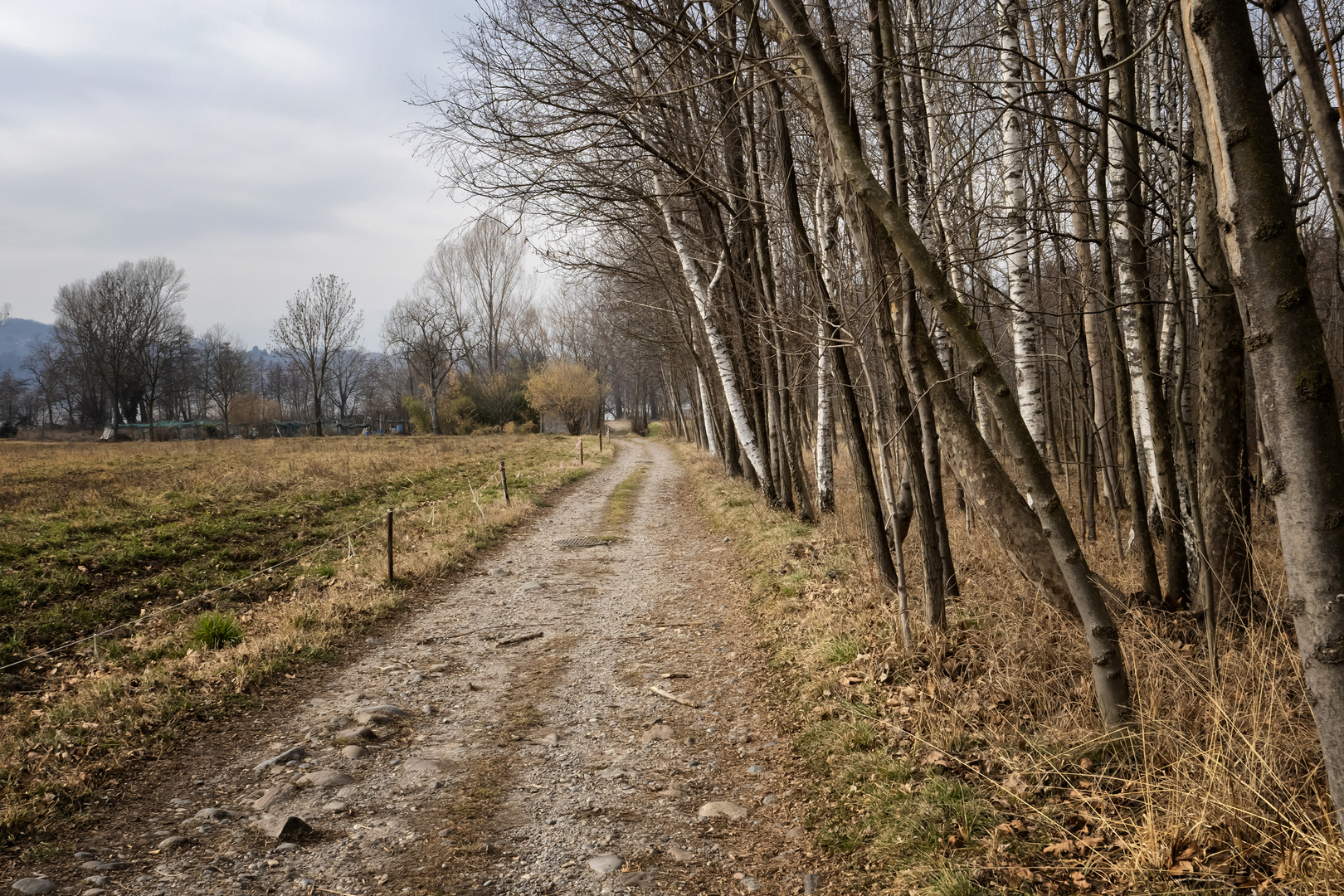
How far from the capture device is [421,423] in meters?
57.9

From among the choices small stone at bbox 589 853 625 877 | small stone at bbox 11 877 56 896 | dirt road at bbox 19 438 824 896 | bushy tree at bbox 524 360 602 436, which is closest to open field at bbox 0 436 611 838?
small stone at bbox 11 877 56 896

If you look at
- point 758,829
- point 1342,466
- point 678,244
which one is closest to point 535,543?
point 678,244

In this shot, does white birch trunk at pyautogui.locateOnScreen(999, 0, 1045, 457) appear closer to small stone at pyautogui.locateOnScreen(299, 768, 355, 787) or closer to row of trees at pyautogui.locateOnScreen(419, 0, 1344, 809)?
row of trees at pyautogui.locateOnScreen(419, 0, 1344, 809)

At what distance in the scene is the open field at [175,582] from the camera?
5.07 metres

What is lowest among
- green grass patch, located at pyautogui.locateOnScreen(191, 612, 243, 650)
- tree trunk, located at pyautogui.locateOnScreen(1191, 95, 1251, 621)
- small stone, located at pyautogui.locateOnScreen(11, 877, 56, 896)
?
small stone, located at pyautogui.locateOnScreen(11, 877, 56, 896)

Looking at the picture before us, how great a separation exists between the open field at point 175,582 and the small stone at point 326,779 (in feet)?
3.84

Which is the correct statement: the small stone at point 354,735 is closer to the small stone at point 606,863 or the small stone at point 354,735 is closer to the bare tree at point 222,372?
the small stone at point 606,863

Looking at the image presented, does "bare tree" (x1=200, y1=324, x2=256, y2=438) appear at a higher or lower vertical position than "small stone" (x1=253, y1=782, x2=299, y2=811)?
higher

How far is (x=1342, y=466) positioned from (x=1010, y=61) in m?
6.09

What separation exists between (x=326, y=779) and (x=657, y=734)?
208cm

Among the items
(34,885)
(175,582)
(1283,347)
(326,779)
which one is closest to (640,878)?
(326,779)

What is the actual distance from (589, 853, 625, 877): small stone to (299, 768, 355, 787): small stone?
1768 mm

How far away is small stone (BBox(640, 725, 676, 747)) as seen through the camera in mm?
5020

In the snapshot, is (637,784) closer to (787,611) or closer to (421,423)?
(787,611)
